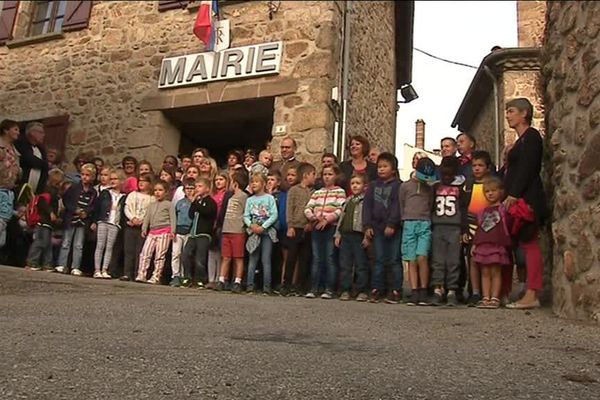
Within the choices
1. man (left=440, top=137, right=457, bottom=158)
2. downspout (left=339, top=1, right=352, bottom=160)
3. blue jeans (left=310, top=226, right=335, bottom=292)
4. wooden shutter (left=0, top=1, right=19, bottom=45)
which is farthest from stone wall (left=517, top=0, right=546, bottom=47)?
wooden shutter (left=0, top=1, right=19, bottom=45)

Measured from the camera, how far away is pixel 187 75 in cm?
967

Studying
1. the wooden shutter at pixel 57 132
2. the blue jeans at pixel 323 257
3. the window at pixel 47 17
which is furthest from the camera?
the window at pixel 47 17

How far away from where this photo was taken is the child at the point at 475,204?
5410mm

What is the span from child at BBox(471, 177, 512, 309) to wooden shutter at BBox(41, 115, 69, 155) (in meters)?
7.95

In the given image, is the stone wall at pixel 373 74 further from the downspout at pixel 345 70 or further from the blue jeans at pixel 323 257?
the blue jeans at pixel 323 257

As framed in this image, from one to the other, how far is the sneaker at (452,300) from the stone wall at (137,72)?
3477 millimetres

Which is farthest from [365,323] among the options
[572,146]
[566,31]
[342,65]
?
[342,65]

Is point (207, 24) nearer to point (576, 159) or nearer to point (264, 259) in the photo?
point (264, 259)

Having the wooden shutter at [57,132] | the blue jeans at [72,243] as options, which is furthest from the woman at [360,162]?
the wooden shutter at [57,132]

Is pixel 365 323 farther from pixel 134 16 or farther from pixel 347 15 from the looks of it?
pixel 134 16

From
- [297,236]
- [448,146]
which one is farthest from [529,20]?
[297,236]

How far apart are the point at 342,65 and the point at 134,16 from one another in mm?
4019

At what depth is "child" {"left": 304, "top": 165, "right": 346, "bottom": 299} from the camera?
20.1 feet

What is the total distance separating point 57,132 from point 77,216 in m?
3.85
